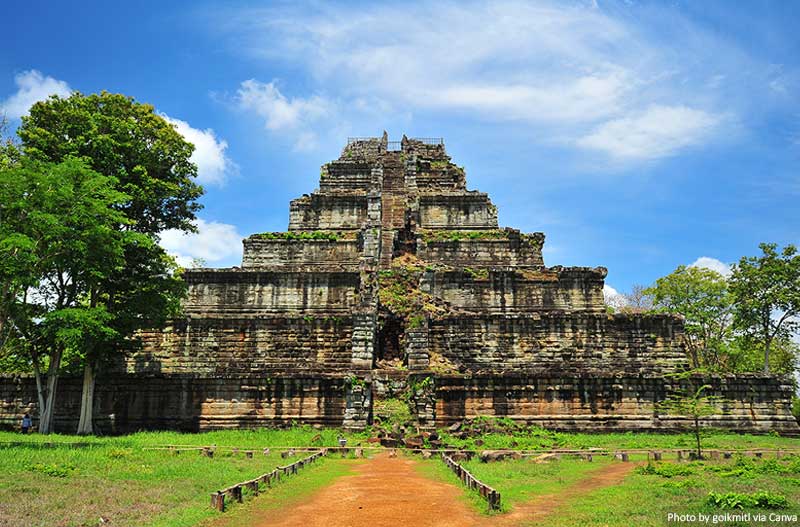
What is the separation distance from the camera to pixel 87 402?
2083 centimetres

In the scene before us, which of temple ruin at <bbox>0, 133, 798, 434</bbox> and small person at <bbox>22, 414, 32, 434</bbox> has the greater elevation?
temple ruin at <bbox>0, 133, 798, 434</bbox>

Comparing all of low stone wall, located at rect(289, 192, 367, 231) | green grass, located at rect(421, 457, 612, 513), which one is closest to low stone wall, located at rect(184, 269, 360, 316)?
low stone wall, located at rect(289, 192, 367, 231)

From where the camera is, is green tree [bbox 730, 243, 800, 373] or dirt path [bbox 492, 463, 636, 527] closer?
dirt path [bbox 492, 463, 636, 527]

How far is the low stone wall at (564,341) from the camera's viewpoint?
24.0 m

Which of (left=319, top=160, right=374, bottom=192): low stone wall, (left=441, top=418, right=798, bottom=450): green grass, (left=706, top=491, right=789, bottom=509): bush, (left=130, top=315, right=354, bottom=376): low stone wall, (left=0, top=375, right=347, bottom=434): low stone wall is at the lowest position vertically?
(left=441, top=418, right=798, bottom=450): green grass

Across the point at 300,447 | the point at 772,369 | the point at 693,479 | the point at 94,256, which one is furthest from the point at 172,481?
the point at 772,369

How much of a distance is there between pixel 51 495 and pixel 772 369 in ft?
141

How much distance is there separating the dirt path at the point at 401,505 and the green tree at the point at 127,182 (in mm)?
10775

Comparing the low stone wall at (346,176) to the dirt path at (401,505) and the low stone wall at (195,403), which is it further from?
the dirt path at (401,505)

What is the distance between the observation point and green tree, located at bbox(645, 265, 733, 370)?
119ft

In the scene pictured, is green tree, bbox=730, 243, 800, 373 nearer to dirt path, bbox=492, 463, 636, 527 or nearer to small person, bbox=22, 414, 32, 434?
dirt path, bbox=492, 463, 636, 527

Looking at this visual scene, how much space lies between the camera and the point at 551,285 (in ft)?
93.2

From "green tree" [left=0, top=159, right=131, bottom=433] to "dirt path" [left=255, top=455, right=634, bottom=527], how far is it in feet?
34.0

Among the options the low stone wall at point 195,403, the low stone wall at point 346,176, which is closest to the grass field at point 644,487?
the low stone wall at point 195,403
